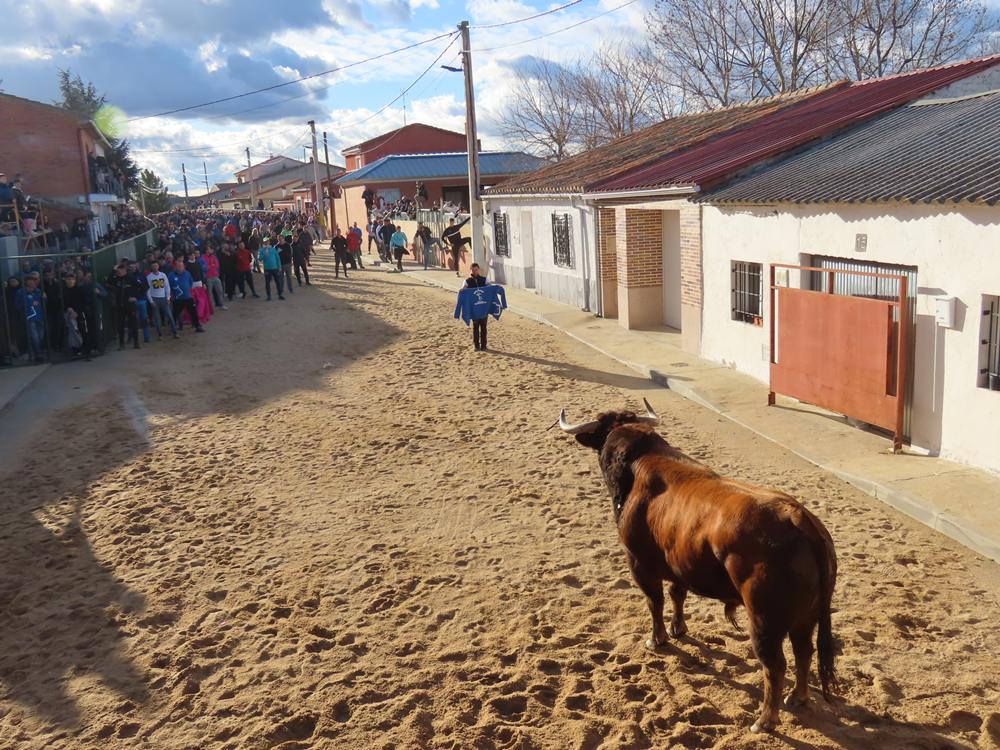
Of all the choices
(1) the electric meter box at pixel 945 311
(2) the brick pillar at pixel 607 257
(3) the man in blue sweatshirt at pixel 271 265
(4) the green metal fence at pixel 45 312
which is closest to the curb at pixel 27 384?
(4) the green metal fence at pixel 45 312

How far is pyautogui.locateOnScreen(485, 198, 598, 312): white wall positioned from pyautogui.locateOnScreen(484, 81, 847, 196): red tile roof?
434 mm

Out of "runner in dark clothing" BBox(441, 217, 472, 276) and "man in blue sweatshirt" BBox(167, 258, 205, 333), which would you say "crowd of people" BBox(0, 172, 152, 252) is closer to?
"man in blue sweatshirt" BBox(167, 258, 205, 333)

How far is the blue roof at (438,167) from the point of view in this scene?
4425 cm

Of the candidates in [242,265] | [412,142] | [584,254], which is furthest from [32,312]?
[412,142]

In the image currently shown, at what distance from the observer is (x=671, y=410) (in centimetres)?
1125

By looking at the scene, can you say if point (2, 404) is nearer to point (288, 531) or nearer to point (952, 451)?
point (288, 531)

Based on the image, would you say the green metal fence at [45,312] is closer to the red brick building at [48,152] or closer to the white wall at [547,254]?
the white wall at [547,254]

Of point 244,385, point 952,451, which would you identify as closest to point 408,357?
point 244,385

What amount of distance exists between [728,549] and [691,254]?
406 inches

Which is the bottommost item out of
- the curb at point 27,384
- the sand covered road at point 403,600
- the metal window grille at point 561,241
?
the sand covered road at point 403,600

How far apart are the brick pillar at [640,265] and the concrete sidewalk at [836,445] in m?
0.74

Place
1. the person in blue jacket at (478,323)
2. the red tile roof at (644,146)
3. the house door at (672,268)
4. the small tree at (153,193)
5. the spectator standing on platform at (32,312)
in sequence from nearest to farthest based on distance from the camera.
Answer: the spectator standing on platform at (32,312)
the person in blue jacket at (478,323)
the house door at (672,268)
the red tile roof at (644,146)
the small tree at (153,193)

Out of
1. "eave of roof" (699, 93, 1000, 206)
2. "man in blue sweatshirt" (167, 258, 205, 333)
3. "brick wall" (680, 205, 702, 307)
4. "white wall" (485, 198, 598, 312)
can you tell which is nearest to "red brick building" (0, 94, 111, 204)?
"white wall" (485, 198, 598, 312)

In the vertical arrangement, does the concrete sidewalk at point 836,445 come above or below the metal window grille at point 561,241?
below
